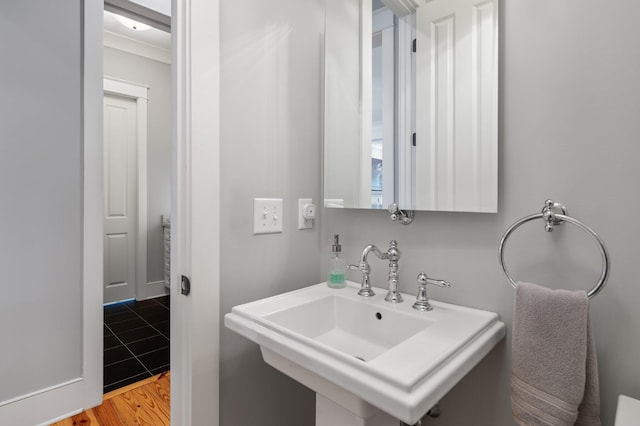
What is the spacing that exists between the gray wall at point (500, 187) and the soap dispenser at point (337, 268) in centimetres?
9

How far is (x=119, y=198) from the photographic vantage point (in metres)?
3.27

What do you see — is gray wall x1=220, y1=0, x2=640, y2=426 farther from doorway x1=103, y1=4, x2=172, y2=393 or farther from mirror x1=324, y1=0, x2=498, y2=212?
doorway x1=103, y1=4, x2=172, y2=393

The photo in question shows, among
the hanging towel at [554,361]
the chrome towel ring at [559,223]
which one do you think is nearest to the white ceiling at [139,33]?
the chrome towel ring at [559,223]

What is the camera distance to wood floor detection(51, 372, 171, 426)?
1.62 metres

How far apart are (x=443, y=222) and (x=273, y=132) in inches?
24.7

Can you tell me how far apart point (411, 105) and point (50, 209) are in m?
1.76

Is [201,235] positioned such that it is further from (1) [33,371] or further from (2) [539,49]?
(1) [33,371]

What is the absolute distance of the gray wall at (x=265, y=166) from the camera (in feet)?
3.29

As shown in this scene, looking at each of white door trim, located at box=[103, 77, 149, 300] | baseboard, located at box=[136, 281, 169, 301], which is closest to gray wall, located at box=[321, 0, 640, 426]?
white door trim, located at box=[103, 77, 149, 300]

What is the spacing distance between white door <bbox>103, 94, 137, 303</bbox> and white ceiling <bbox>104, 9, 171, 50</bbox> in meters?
0.58

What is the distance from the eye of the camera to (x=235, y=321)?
0.84 meters

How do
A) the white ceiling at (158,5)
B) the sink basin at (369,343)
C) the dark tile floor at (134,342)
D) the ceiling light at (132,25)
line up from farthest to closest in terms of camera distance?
the ceiling light at (132,25) → the dark tile floor at (134,342) → the white ceiling at (158,5) → the sink basin at (369,343)

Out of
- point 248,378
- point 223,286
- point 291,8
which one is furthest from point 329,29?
point 248,378

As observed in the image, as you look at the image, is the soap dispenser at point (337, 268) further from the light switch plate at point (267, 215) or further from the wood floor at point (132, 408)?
the wood floor at point (132, 408)
